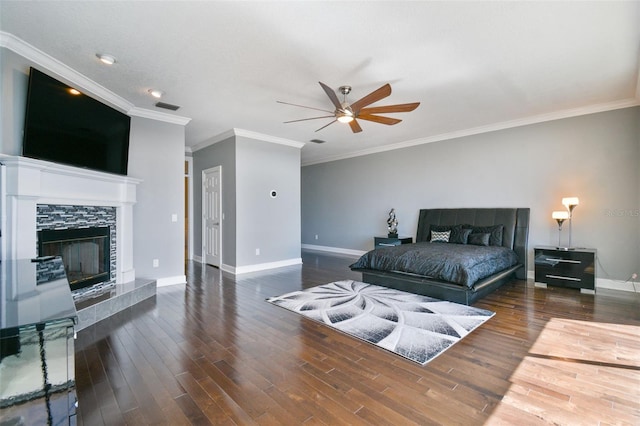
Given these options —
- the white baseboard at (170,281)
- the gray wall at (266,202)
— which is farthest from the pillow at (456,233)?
the white baseboard at (170,281)

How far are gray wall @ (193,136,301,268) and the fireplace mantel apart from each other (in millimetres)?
2028

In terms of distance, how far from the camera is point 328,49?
2.90m

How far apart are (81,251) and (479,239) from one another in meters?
6.00

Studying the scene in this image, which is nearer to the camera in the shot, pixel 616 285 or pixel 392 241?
pixel 616 285

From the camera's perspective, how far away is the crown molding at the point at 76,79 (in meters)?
2.79

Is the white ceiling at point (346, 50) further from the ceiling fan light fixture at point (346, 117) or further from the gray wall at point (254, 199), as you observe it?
the gray wall at point (254, 199)

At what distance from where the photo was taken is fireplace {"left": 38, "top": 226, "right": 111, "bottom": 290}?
3.19 meters

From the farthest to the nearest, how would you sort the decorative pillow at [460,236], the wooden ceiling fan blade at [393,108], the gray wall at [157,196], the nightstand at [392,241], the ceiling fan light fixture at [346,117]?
the nightstand at [392,241]
the decorative pillow at [460,236]
the gray wall at [157,196]
the ceiling fan light fixture at [346,117]
the wooden ceiling fan blade at [393,108]

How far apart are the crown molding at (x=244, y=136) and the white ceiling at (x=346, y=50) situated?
111 centimetres

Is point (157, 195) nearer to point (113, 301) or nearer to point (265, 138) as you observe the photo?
point (113, 301)

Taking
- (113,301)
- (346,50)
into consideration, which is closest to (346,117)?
(346,50)

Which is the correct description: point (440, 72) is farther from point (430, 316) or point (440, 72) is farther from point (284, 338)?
point (284, 338)

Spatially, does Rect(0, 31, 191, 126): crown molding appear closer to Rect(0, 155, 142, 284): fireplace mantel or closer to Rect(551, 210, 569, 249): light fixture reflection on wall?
Rect(0, 155, 142, 284): fireplace mantel

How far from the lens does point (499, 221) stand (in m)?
5.44
